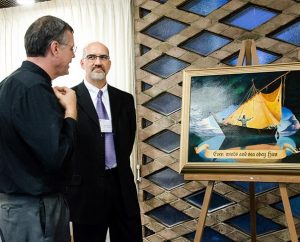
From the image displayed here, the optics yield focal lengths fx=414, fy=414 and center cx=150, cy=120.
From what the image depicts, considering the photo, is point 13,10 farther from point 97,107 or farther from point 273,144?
point 273,144

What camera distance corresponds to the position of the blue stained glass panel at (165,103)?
8.14ft

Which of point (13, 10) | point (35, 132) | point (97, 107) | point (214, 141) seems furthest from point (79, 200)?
point (13, 10)

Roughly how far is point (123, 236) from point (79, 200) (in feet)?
0.90

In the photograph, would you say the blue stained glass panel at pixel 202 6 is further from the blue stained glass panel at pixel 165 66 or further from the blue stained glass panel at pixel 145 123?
the blue stained glass panel at pixel 145 123

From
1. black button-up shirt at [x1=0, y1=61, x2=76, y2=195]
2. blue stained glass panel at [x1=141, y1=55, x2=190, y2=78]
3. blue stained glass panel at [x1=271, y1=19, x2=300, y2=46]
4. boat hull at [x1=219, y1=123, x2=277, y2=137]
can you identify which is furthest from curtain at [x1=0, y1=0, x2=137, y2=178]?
black button-up shirt at [x1=0, y1=61, x2=76, y2=195]

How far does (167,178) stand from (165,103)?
452 millimetres

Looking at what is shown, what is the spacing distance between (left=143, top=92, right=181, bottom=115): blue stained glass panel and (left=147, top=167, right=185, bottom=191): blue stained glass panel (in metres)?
0.35

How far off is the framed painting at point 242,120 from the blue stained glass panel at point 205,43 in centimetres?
42

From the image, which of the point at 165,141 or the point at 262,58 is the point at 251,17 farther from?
the point at 165,141

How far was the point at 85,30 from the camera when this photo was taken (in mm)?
2703

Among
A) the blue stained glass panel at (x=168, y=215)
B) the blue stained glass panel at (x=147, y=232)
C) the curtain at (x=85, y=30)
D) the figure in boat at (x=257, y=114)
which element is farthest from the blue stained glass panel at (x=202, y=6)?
the blue stained glass panel at (x=147, y=232)

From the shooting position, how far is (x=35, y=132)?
1.13 metres

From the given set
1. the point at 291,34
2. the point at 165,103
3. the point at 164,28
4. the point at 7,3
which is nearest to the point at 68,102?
the point at 165,103

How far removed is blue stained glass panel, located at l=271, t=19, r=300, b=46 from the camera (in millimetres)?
2260
